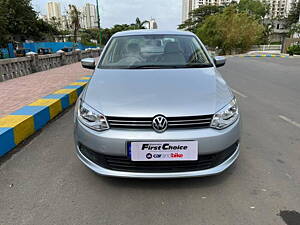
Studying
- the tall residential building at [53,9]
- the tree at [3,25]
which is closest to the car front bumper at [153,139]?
the tree at [3,25]

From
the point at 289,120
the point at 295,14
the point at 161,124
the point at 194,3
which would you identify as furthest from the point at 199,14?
the point at 161,124

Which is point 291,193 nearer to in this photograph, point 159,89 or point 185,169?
point 185,169

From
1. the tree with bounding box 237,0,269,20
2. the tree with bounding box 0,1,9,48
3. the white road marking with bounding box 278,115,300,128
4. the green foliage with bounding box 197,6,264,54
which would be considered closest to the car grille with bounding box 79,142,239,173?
the white road marking with bounding box 278,115,300,128

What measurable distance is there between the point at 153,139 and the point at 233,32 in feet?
116

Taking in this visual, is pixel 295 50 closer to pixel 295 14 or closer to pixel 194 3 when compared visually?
pixel 295 14

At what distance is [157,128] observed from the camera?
217 centimetres

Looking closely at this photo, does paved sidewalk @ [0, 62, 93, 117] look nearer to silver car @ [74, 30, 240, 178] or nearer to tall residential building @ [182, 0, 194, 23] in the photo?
silver car @ [74, 30, 240, 178]

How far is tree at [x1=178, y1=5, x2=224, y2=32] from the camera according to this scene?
75.4 metres

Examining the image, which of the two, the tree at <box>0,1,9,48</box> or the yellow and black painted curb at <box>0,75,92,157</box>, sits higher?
the tree at <box>0,1,9,48</box>

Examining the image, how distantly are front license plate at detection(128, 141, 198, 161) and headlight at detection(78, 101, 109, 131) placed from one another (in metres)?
0.32

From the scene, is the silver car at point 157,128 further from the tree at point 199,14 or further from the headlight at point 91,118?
the tree at point 199,14

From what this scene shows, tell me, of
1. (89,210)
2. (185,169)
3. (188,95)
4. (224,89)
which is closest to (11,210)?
(89,210)

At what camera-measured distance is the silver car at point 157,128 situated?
2164mm

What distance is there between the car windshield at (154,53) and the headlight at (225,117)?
0.95m
